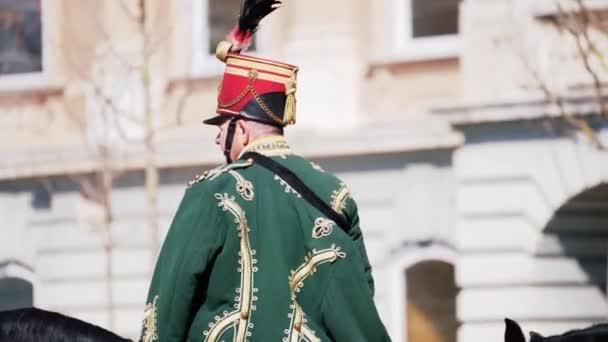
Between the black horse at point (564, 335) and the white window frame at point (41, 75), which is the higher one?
the black horse at point (564, 335)

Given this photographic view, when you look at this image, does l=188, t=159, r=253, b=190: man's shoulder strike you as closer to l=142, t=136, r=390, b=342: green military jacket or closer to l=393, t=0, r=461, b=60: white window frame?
l=142, t=136, r=390, b=342: green military jacket

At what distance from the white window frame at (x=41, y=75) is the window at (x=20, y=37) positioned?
3.9 inches

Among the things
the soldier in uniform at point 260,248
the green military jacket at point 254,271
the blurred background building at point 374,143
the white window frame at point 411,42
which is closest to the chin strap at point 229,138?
the soldier in uniform at point 260,248

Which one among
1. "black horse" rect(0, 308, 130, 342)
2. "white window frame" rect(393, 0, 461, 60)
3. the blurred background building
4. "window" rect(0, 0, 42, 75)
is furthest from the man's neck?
"window" rect(0, 0, 42, 75)

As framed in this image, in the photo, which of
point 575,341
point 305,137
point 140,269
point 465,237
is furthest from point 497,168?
point 575,341

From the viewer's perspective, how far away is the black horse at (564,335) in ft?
26.1

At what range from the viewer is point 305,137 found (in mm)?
18297

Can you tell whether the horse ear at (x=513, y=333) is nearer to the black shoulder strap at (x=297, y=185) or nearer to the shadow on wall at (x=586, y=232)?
the black shoulder strap at (x=297, y=185)

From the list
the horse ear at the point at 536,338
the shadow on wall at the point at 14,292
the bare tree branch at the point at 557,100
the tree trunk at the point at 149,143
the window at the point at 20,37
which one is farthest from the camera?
the window at the point at 20,37

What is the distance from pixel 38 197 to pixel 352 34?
324 cm

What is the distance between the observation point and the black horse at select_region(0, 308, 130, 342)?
26.3 feet

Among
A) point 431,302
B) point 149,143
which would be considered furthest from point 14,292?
point 431,302

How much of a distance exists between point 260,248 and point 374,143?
397 inches

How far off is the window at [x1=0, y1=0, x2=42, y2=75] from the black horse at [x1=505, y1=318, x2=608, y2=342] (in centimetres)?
1318
